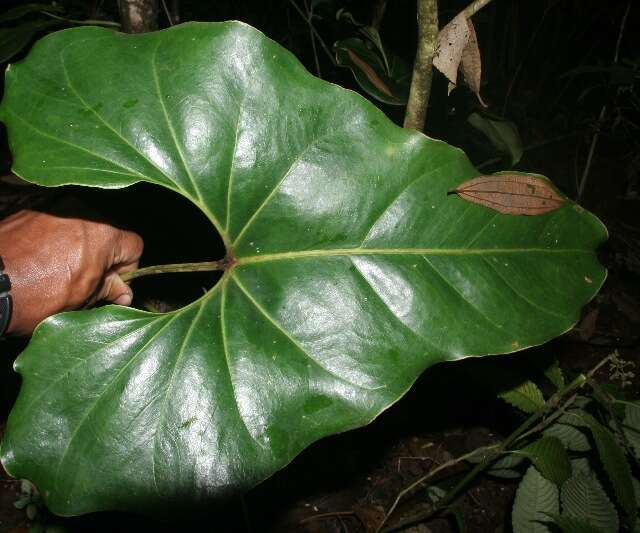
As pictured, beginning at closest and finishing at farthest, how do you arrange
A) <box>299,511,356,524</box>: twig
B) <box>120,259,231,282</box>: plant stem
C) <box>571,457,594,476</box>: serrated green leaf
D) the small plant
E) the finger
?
1. <box>120,259,231,282</box>: plant stem
2. the finger
3. the small plant
4. <box>571,457,594,476</box>: serrated green leaf
5. <box>299,511,356,524</box>: twig

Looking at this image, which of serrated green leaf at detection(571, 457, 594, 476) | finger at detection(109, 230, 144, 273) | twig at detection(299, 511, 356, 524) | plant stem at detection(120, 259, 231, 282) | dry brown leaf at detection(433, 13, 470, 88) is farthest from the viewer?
twig at detection(299, 511, 356, 524)

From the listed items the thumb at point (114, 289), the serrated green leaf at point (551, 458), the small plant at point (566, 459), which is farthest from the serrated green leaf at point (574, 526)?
the thumb at point (114, 289)

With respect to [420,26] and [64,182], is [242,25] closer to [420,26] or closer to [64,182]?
[420,26]

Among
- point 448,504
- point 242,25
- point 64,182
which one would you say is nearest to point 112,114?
point 64,182

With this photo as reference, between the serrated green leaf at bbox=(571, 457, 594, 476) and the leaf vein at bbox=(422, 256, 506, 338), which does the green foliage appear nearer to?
the serrated green leaf at bbox=(571, 457, 594, 476)

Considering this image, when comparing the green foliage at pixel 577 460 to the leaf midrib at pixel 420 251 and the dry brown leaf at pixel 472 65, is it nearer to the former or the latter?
the leaf midrib at pixel 420 251

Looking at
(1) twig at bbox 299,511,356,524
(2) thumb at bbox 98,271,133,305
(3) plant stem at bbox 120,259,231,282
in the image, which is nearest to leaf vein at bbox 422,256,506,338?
(3) plant stem at bbox 120,259,231,282
